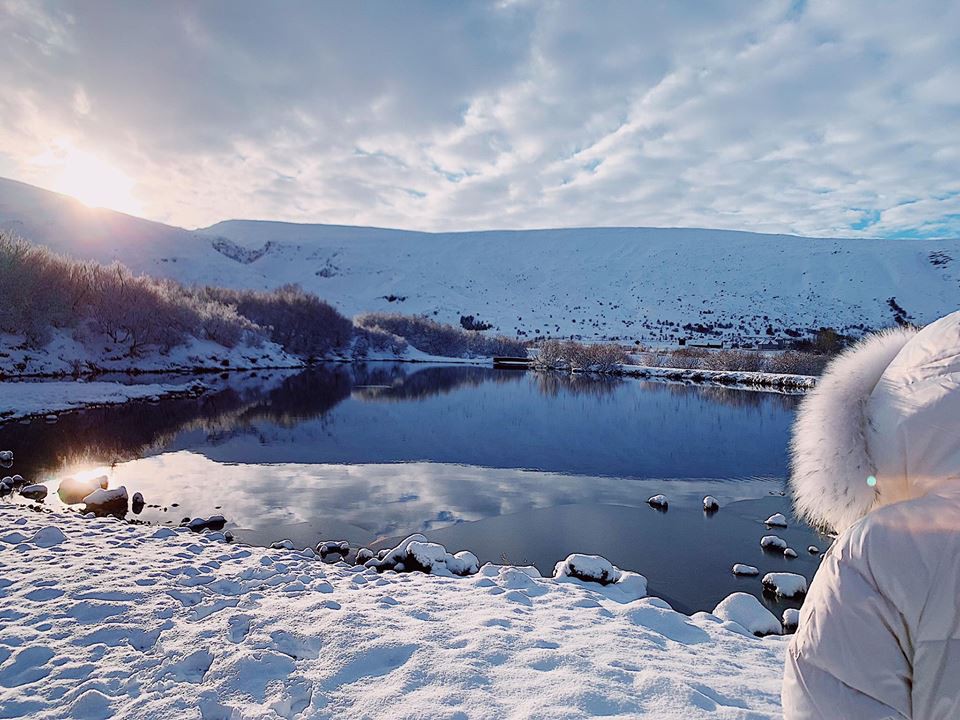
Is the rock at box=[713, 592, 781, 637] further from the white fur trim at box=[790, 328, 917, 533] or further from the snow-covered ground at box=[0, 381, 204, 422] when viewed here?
the snow-covered ground at box=[0, 381, 204, 422]

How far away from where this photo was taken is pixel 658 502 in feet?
33.2

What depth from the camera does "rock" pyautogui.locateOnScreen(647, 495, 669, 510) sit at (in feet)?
32.9

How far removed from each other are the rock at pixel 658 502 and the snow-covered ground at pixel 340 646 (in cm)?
476

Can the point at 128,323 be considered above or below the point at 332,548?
above

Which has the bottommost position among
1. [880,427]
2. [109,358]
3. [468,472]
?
[468,472]

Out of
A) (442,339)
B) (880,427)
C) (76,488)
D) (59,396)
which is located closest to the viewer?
(880,427)

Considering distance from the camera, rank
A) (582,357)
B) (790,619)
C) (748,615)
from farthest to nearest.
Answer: (582,357)
(790,619)
(748,615)

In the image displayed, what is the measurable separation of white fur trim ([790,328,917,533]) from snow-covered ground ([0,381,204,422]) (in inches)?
886

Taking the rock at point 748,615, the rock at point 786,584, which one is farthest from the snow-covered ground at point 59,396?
the rock at point 786,584

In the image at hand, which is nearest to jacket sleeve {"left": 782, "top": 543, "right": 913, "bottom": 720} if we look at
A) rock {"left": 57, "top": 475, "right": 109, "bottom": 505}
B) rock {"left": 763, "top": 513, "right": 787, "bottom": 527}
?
rock {"left": 763, "top": 513, "right": 787, "bottom": 527}

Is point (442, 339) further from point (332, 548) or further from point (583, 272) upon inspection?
point (332, 548)

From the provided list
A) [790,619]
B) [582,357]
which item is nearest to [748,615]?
[790,619]

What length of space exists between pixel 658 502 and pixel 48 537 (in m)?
9.56

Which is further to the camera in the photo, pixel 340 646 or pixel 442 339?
pixel 442 339
